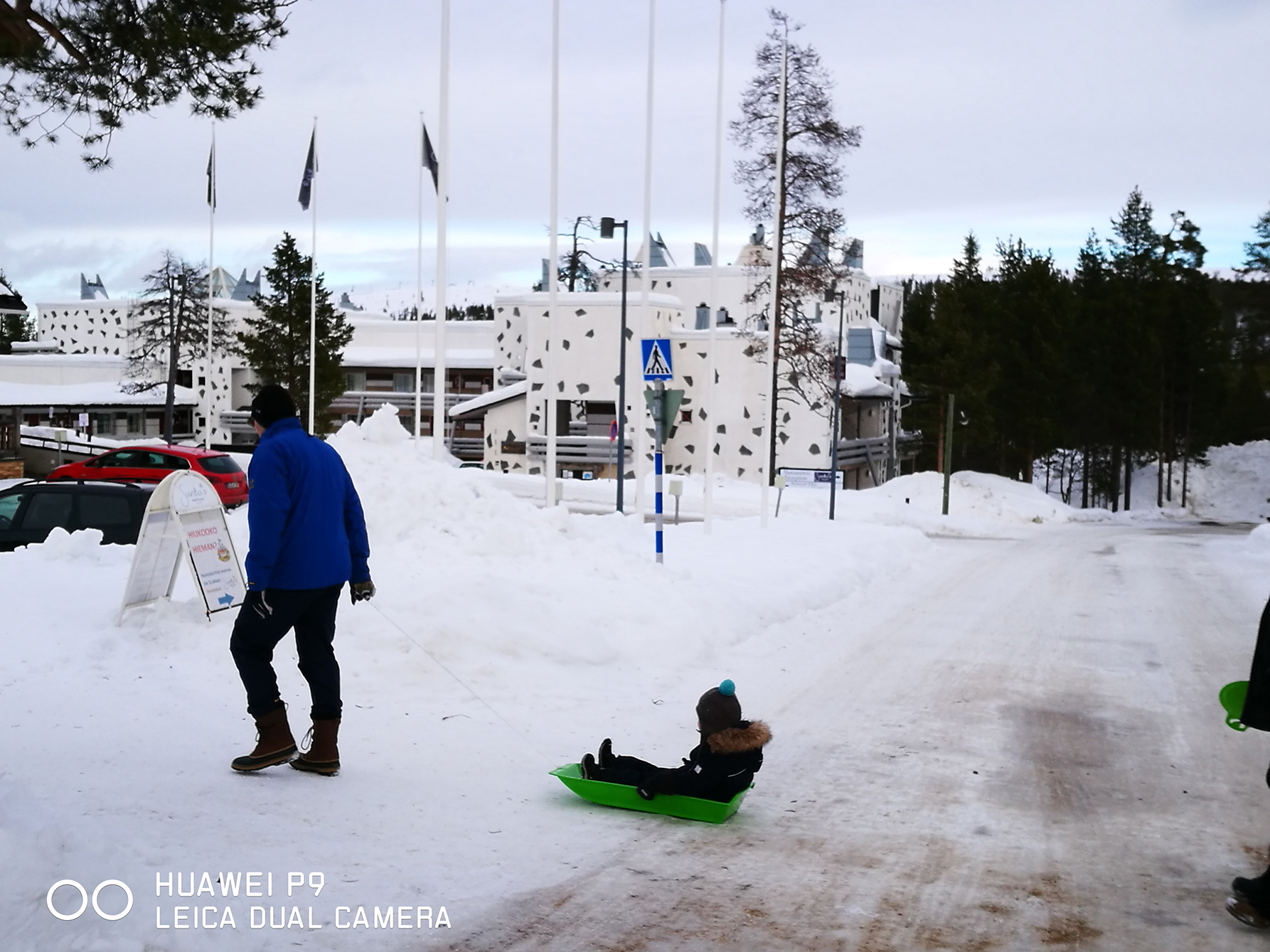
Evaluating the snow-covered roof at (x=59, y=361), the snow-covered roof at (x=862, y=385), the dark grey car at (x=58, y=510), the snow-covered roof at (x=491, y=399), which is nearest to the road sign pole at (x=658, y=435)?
the dark grey car at (x=58, y=510)

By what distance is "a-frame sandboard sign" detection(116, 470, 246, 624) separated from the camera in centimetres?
866

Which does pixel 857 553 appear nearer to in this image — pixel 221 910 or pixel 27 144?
pixel 27 144

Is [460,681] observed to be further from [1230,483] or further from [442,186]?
[1230,483]

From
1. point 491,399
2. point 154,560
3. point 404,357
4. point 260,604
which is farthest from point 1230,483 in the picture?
point 260,604

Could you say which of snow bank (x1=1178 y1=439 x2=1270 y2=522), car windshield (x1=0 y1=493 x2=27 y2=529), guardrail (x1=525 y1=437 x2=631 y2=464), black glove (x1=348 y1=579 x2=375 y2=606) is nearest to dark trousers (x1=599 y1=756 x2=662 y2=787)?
black glove (x1=348 y1=579 x2=375 y2=606)

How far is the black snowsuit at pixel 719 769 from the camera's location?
240 inches

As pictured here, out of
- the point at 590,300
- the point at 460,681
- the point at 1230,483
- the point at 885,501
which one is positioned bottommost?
the point at 1230,483

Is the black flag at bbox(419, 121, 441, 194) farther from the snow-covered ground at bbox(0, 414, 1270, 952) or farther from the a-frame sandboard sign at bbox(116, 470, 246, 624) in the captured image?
the a-frame sandboard sign at bbox(116, 470, 246, 624)

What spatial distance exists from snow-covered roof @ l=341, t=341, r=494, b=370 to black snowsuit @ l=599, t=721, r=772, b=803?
221ft

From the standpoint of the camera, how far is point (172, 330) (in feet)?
192

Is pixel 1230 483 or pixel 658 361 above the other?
pixel 658 361

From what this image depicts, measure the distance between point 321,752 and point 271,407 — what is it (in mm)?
1932

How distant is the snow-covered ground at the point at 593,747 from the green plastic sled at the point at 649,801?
0.09 meters

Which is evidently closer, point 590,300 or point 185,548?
point 185,548
